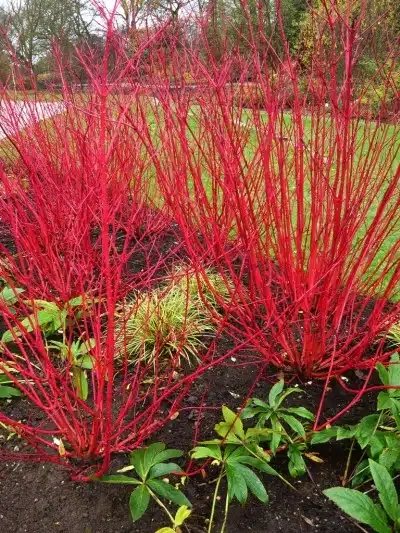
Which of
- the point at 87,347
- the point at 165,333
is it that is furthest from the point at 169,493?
the point at 165,333

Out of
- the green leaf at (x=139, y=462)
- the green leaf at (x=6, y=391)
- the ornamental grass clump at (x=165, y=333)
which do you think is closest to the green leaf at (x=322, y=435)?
the green leaf at (x=139, y=462)

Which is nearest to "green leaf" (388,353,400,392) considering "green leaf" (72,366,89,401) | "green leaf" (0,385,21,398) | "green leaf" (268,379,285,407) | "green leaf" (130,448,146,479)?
"green leaf" (268,379,285,407)

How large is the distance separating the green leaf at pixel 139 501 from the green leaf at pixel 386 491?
2.26ft

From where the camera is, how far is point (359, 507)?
55.6 inches

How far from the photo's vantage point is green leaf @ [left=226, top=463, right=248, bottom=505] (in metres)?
1.51

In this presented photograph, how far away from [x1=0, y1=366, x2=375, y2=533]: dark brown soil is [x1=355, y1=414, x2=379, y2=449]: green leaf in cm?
18

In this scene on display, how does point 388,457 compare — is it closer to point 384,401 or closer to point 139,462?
point 384,401

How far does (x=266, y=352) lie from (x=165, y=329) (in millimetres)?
703

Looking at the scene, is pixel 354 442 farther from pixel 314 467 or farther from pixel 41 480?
pixel 41 480

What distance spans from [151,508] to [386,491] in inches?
30.3

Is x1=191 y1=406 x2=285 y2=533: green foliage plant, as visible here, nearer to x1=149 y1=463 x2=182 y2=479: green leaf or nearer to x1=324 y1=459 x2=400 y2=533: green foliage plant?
x1=149 y1=463 x2=182 y2=479: green leaf

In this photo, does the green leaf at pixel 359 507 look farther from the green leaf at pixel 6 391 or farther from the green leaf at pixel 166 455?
the green leaf at pixel 6 391

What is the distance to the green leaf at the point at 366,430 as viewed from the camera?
169cm

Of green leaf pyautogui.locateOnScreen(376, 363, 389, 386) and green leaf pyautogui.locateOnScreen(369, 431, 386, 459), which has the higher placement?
green leaf pyautogui.locateOnScreen(376, 363, 389, 386)
